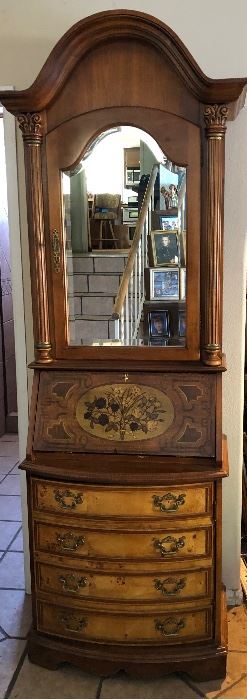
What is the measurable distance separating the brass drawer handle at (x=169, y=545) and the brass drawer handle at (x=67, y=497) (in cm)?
28

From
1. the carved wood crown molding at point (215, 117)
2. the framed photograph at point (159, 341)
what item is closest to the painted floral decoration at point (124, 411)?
A: the framed photograph at point (159, 341)

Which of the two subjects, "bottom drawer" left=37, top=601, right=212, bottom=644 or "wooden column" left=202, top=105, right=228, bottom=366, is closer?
"wooden column" left=202, top=105, right=228, bottom=366

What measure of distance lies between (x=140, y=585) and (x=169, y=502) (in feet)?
0.95

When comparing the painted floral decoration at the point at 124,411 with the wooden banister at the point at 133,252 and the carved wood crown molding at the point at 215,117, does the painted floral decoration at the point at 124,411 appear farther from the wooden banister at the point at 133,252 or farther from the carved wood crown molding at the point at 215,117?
the carved wood crown molding at the point at 215,117

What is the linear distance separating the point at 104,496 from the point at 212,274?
0.77 metres

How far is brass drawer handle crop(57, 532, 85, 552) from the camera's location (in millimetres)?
1940

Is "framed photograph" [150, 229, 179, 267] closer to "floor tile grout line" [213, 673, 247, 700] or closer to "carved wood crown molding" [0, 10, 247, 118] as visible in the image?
"carved wood crown molding" [0, 10, 247, 118]

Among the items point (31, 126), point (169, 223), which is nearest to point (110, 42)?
point (31, 126)

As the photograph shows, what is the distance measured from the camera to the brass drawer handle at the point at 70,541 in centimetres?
194

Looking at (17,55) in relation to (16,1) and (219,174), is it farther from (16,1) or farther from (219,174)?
(219,174)

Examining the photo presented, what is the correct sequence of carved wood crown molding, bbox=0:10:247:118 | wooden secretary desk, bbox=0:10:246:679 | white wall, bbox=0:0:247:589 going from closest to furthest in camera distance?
carved wood crown molding, bbox=0:10:247:118, wooden secretary desk, bbox=0:10:246:679, white wall, bbox=0:0:247:589

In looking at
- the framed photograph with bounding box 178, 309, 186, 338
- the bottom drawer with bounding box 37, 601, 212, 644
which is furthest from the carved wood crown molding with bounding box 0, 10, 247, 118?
the bottom drawer with bounding box 37, 601, 212, 644

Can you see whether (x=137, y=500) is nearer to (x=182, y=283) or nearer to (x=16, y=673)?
(x=182, y=283)

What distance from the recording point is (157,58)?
182 cm
